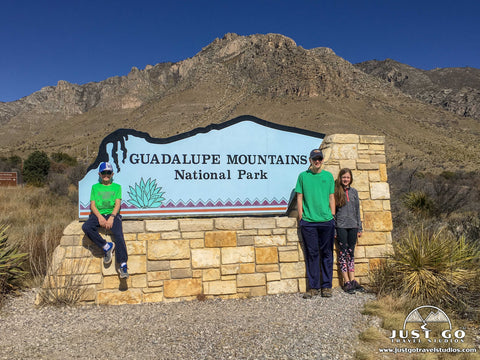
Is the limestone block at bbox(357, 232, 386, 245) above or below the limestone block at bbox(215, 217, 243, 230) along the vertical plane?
below

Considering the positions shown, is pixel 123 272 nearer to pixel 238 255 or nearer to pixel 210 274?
pixel 210 274

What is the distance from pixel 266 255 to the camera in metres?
4.97

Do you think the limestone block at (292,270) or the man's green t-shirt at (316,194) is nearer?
the man's green t-shirt at (316,194)

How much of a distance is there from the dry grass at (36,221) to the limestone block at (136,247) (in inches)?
56.1

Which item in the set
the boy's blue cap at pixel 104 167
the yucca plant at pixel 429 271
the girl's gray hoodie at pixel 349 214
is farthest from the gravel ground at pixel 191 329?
the boy's blue cap at pixel 104 167

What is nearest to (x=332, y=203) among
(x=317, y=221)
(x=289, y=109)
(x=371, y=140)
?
(x=317, y=221)

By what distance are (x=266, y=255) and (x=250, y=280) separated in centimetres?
42

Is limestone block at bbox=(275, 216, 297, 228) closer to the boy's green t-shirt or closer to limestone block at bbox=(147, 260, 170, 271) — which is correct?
limestone block at bbox=(147, 260, 170, 271)

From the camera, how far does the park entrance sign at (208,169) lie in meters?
5.04

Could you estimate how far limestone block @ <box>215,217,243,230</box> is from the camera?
4930 millimetres

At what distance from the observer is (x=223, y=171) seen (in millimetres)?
5367

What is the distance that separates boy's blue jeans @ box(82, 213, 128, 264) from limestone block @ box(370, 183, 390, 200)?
3.78m

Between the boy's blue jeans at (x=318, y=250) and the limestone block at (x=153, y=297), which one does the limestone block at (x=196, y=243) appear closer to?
the limestone block at (x=153, y=297)
